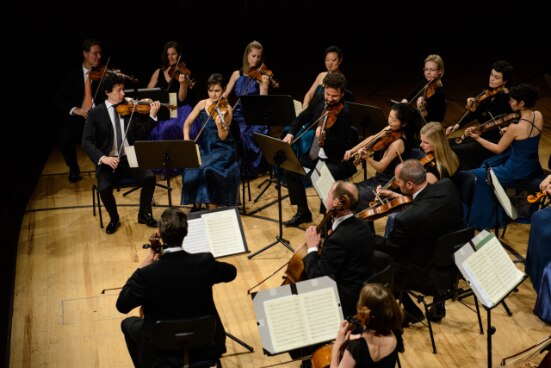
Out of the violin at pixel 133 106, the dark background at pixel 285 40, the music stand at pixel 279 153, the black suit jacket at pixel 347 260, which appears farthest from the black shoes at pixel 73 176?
the black suit jacket at pixel 347 260

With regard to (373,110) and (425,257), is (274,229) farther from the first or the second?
(425,257)

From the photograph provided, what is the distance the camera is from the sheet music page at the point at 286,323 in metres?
3.49

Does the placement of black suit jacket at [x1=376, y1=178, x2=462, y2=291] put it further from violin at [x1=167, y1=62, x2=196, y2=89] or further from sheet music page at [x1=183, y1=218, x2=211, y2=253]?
violin at [x1=167, y1=62, x2=196, y2=89]

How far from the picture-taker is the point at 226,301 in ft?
16.6

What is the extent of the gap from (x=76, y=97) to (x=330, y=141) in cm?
265

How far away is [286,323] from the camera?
3.52m

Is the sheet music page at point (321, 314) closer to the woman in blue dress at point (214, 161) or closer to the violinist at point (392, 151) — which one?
the violinist at point (392, 151)

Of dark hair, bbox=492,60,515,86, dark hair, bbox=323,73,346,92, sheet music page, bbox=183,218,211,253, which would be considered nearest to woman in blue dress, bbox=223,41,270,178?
dark hair, bbox=323,73,346,92

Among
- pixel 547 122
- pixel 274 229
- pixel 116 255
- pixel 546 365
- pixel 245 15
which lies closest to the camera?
pixel 546 365

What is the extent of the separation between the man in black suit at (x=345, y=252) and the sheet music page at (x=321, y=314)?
10.0 inches

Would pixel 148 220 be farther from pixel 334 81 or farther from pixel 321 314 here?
pixel 321 314

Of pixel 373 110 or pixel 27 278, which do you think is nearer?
pixel 27 278

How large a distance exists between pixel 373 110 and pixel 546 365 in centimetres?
319

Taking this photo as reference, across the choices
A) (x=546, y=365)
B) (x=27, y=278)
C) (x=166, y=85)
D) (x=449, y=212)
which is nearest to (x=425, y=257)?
(x=449, y=212)
